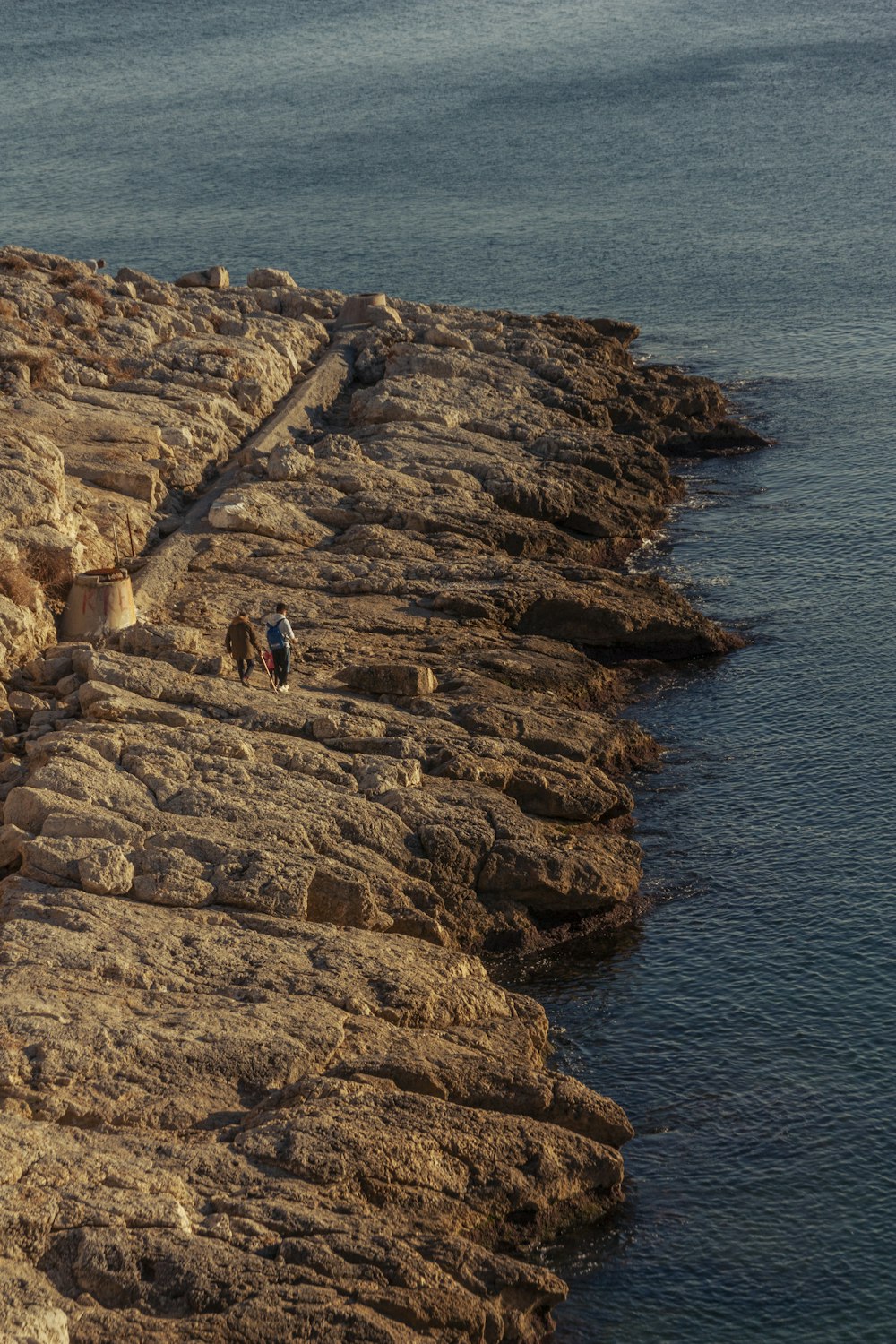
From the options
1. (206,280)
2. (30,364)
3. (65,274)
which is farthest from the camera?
(206,280)

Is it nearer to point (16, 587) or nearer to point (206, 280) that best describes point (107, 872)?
point (16, 587)

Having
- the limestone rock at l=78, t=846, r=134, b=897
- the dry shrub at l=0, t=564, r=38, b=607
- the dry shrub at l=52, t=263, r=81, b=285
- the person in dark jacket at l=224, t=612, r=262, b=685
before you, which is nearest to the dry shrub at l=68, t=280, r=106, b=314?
the dry shrub at l=52, t=263, r=81, b=285

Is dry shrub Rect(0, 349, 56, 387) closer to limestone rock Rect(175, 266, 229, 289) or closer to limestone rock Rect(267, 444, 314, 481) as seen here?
limestone rock Rect(267, 444, 314, 481)

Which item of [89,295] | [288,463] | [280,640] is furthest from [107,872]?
[89,295]

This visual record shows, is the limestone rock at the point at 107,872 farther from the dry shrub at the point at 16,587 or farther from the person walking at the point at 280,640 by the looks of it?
the dry shrub at the point at 16,587

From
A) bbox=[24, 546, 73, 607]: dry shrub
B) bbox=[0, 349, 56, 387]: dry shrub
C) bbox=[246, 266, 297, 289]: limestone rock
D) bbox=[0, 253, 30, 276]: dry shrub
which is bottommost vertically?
bbox=[24, 546, 73, 607]: dry shrub
